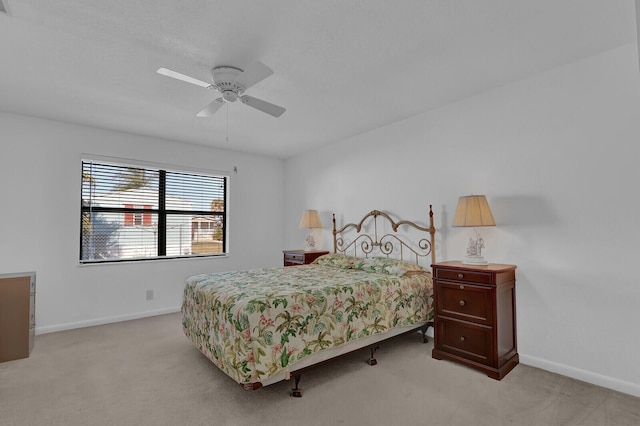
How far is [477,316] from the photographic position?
8.56 ft

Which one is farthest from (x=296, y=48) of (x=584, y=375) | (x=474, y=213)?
(x=584, y=375)

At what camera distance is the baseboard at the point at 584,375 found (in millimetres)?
2240

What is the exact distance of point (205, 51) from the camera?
2.31 m

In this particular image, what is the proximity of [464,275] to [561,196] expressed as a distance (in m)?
1.00

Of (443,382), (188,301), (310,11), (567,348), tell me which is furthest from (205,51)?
(567,348)

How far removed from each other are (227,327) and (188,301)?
1.02 m

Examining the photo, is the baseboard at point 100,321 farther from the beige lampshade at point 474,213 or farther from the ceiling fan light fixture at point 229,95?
the beige lampshade at point 474,213

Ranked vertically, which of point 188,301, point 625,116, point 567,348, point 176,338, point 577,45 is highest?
point 577,45

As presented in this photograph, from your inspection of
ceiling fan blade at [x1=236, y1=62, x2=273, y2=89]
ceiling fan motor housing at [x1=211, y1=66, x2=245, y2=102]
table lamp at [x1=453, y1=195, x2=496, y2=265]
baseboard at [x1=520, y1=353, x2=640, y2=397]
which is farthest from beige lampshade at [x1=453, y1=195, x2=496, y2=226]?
ceiling fan motor housing at [x1=211, y1=66, x2=245, y2=102]

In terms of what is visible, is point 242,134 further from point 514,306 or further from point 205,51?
point 514,306

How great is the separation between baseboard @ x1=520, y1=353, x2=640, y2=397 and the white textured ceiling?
2.43 meters

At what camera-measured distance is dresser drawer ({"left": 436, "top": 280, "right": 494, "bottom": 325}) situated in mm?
2545

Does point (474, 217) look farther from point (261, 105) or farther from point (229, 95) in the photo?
point (229, 95)

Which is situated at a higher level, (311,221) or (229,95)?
(229,95)
